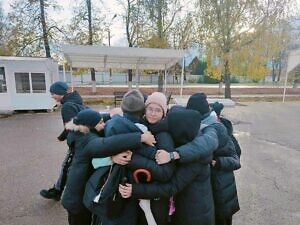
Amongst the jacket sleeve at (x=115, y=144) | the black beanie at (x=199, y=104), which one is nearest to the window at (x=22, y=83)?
the black beanie at (x=199, y=104)

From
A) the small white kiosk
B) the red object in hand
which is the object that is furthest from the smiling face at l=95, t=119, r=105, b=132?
the small white kiosk

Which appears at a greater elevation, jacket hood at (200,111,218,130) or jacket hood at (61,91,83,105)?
jacket hood at (61,91,83,105)

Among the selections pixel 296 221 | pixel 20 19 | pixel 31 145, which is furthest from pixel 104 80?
pixel 296 221

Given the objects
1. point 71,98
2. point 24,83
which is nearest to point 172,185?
point 71,98

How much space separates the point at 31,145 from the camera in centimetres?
659

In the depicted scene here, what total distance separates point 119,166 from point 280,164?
4.52 m

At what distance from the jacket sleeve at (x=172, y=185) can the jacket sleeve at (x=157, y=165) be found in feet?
0.16

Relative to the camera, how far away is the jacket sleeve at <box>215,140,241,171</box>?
2227 mm

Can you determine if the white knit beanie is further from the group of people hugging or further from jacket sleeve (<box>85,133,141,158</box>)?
jacket sleeve (<box>85,133,141,158</box>)

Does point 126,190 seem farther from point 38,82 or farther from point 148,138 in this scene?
point 38,82

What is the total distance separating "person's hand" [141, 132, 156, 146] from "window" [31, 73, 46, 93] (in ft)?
38.3

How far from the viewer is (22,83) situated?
11.9m

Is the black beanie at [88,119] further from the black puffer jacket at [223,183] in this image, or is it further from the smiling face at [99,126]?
the black puffer jacket at [223,183]

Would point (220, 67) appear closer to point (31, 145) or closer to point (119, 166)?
point (31, 145)
